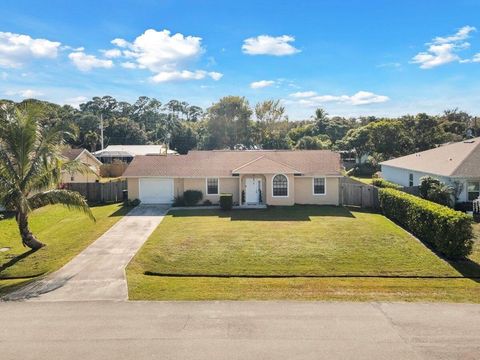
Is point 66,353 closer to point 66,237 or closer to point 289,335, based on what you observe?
point 289,335

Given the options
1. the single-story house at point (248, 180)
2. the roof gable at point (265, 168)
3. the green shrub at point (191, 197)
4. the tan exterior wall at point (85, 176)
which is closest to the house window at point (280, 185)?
the single-story house at point (248, 180)

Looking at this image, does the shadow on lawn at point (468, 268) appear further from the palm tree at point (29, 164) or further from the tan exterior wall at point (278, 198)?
the palm tree at point (29, 164)

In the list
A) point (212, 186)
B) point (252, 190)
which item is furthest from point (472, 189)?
point (212, 186)

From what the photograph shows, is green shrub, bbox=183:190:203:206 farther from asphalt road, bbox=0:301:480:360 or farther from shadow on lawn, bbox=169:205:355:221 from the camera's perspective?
asphalt road, bbox=0:301:480:360

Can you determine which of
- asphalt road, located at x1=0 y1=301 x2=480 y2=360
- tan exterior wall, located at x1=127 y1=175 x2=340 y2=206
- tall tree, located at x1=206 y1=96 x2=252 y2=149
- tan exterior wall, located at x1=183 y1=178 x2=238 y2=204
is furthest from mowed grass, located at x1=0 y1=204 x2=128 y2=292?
tall tree, located at x1=206 y1=96 x2=252 y2=149

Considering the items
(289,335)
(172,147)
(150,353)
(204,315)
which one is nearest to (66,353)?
(150,353)
